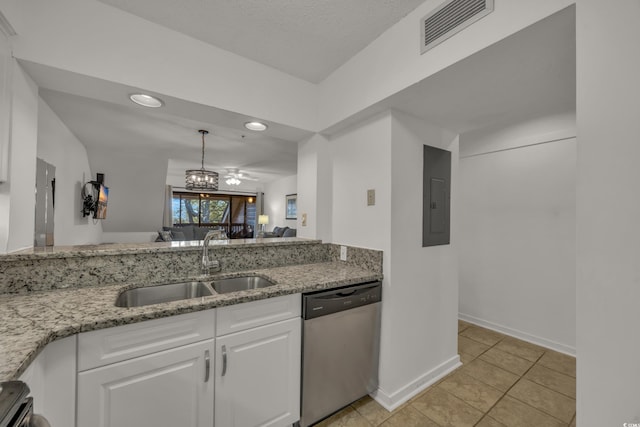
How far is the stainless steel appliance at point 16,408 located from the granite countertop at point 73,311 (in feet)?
0.41

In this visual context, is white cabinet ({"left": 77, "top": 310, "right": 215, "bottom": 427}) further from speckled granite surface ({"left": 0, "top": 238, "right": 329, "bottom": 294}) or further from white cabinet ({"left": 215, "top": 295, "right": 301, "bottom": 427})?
speckled granite surface ({"left": 0, "top": 238, "right": 329, "bottom": 294})

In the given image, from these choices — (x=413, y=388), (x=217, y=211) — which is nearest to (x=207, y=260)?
(x=413, y=388)

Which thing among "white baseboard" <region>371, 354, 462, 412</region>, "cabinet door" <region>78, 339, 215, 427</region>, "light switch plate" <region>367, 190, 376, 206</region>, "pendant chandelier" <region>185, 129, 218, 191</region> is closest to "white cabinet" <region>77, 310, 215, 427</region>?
"cabinet door" <region>78, 339, 215, 427</region>

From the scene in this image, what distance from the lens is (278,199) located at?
27.3ft

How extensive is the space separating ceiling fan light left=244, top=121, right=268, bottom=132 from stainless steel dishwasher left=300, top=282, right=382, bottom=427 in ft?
4.54

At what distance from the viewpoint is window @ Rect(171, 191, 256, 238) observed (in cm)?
830

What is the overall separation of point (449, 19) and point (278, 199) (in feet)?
24.0

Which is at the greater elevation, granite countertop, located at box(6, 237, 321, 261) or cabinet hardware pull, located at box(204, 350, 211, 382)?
granite countertop, located at box(6, 237, 321, 261)

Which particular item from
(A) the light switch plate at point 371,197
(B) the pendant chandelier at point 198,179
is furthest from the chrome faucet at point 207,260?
(B) the pendant chandelier at point 198,179

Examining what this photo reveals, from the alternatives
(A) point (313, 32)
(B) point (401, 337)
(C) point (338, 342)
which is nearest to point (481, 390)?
(B) point (401, 337)

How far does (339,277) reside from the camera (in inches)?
67.1

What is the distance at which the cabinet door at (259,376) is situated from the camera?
127 cm

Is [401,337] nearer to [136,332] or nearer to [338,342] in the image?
[338,342]

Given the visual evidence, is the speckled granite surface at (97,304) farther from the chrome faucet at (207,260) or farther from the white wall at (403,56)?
the white wall at (403,56)
